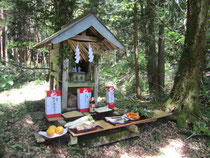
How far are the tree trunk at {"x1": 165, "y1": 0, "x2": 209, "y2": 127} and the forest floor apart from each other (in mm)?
563

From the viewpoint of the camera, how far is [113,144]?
3.78m

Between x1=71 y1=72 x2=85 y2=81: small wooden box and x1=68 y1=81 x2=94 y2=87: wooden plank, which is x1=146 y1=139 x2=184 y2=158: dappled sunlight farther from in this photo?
x1=71 y1=72 x2=85 y2=81: small wooden box

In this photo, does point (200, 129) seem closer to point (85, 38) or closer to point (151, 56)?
point (85, 38)

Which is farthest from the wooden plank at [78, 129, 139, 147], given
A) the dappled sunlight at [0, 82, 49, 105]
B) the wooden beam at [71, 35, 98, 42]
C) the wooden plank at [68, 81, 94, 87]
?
the dappled sunlight at [0, 82, 49, 105]

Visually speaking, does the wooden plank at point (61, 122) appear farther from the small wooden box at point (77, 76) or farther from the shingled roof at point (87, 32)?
the shingled roof at point (87, 32)

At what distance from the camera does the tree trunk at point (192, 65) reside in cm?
446

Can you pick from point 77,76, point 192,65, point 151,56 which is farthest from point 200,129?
point 151,56

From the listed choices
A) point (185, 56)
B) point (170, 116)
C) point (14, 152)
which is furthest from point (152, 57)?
point (14, 152)

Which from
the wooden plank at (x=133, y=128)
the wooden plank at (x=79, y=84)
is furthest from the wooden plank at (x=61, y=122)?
the wooden plank at (x=133, y=128)

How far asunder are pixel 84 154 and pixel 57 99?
5.54 ft

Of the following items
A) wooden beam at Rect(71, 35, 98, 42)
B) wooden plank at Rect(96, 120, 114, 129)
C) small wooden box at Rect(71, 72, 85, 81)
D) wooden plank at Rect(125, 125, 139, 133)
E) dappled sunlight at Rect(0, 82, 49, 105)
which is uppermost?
wooden beam at Rect(71, 35, 98, 42)

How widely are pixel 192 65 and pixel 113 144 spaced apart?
316 centimetres

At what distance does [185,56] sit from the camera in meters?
4.74

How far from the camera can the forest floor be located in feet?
9.93
